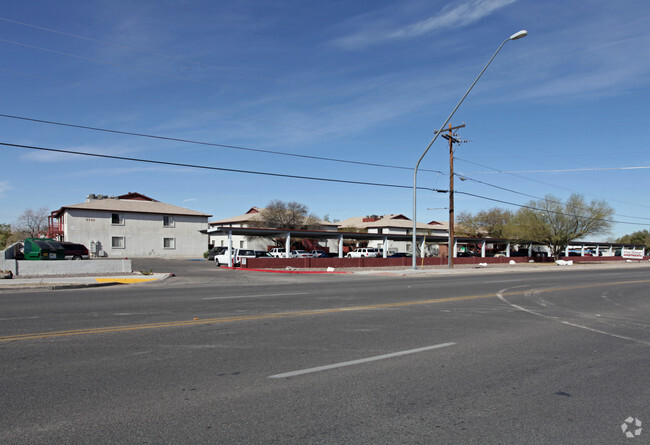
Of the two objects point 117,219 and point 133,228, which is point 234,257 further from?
point 117,219

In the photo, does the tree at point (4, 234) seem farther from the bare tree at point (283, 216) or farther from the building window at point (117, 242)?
the bare tree at point (283, 216)

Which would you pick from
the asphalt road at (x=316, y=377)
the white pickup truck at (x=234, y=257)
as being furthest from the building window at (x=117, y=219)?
the asphalt road at (x=316, y=377)

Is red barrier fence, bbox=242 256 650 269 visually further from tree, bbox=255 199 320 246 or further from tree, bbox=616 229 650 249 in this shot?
tree, bbox=616 229 650 249

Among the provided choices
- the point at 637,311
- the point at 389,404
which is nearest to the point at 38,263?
the point at 389,404

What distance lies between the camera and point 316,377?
5.75m

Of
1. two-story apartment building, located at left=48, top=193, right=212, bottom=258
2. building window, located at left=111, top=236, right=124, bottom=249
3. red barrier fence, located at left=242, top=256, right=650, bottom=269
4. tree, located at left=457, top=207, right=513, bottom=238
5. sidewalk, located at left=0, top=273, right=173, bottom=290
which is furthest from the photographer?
tree, located at left=457, top=207, right=513, bottom=238

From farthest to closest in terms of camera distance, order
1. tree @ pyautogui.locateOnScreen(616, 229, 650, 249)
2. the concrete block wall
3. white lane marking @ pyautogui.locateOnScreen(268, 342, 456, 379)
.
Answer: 1. tree @ pyautogui.locateOnScreen(616, 229, 650, 249)
2. the concrete block wall
3. white lane marking @ pyautogui.locateOnScreen(268, 342, 456, 379)

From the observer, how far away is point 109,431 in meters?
4.09

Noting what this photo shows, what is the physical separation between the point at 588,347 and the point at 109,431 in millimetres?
7615

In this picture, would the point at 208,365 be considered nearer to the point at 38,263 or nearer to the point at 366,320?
the point at 366,320

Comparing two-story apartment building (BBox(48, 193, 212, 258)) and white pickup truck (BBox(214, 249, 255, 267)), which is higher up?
two-story apartment building (BBox(48, 193, 212, 258))

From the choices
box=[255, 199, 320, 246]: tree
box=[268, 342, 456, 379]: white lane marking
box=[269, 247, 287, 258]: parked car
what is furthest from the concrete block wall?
box=[255, 199, 320, 246]: tree

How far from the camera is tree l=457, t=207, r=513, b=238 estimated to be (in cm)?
8981

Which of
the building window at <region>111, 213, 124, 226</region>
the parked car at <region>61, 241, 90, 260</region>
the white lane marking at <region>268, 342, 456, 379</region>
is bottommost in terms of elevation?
the white lane marking at <region>268, 342, 456, 379</region>
